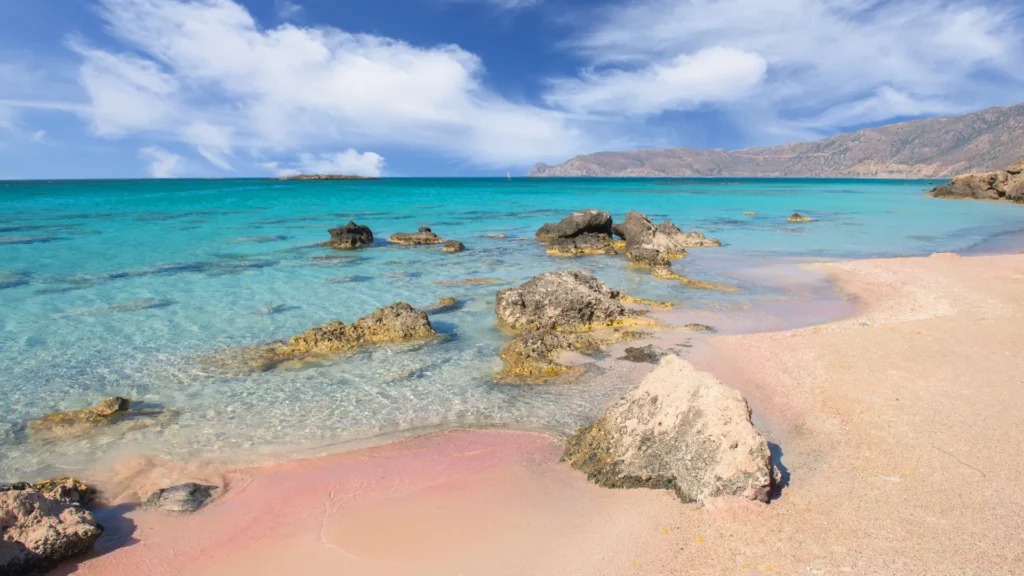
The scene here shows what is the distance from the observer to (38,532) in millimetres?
4605

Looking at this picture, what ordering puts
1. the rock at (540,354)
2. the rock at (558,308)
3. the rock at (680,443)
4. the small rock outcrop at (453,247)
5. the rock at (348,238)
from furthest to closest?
the rock at (348,238)
the small rock outcrop at (453,247)
the rock at (558,308)
the rock at (540,354)
the rock at (680,443)

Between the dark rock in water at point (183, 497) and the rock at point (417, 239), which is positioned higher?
Result: the rock at point (417, 239)

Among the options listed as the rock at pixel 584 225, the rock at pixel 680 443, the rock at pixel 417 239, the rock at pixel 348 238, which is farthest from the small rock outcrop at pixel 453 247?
the rock at pixel 680 443

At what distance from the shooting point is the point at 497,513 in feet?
17.6

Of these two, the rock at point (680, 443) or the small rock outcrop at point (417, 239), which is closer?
the rock at point (680, 443)

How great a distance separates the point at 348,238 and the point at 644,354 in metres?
18.6

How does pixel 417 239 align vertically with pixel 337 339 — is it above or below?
above

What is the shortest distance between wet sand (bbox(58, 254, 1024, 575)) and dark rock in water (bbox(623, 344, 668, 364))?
76.1 inches

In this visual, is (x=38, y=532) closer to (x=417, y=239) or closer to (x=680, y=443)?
(x=680, y=443)

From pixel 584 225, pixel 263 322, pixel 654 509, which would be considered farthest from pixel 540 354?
pixel 584 225

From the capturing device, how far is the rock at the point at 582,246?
23.7 metres

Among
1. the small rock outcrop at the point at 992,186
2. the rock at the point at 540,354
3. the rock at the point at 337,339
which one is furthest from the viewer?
the small rock outcrop at the point at 992,186

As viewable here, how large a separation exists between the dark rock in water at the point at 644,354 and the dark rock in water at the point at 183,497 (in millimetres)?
6651

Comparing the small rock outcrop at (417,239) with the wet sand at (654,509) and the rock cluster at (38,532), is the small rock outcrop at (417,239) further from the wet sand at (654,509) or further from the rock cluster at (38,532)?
the rock cluster at (38,532)
